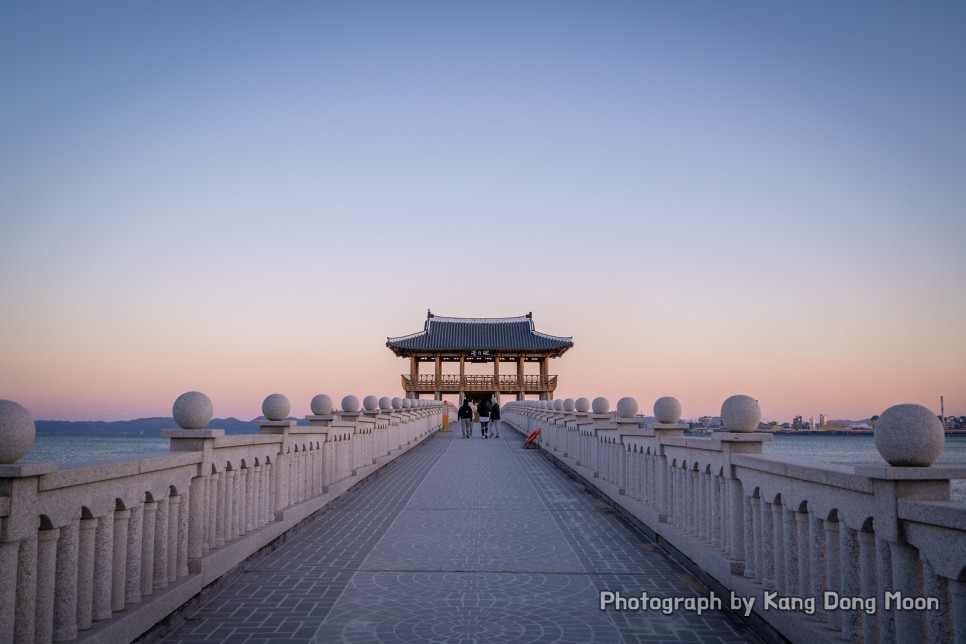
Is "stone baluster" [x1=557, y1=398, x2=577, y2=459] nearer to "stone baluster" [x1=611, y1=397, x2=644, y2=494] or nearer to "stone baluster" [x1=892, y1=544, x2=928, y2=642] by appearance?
"stone baluster" [x1=611, y1=397, x2=644, y2=494]

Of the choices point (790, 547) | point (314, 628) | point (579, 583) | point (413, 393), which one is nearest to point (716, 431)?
point (790, 547)

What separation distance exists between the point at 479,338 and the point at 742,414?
51707 mm

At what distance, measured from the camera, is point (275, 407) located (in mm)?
7172

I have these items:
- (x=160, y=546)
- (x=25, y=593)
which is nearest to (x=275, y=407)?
(x=160, y=546)

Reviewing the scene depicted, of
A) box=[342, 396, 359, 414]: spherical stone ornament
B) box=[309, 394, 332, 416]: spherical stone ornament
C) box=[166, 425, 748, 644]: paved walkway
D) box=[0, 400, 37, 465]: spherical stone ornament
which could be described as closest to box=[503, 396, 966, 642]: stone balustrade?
box=[166, 425, 748, 644]: paved walkway

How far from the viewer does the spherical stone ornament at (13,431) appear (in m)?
2.93

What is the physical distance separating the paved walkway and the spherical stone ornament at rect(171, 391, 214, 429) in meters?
1.37

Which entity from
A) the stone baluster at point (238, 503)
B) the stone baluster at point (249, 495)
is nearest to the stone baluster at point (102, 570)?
the stone baluster at point (238, 503)

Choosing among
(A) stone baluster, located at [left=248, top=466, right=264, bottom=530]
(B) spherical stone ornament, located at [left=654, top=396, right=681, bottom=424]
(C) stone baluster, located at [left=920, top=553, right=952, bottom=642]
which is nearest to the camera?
(C) stone baluster, located at [left=920, top=553, right=952, bottom=642]

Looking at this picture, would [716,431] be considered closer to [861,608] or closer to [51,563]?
[861,608]

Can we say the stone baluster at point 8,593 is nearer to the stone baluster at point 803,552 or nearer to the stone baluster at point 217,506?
the stone baluster at point 217,506

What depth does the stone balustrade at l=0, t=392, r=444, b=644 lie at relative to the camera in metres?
3.04

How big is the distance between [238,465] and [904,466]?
4.97 m

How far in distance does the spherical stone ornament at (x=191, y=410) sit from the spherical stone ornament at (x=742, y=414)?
3.89m
